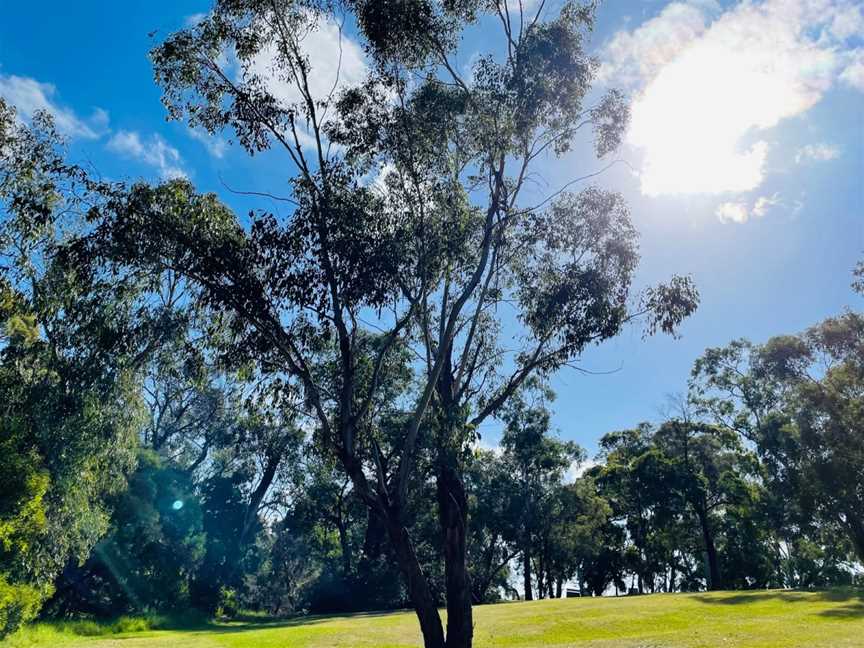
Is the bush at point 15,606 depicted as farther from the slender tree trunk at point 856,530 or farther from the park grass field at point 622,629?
the slender tree trunk at point 856,530

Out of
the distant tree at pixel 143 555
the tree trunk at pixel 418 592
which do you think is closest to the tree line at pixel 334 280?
the tree trunk at pixel 418 592

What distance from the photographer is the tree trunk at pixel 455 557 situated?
587 inches

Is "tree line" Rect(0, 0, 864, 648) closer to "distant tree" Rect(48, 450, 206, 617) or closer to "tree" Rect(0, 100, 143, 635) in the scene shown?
"tree" Rect(0, 100, 143, 635)

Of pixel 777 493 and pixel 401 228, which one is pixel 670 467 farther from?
pixel 401 228

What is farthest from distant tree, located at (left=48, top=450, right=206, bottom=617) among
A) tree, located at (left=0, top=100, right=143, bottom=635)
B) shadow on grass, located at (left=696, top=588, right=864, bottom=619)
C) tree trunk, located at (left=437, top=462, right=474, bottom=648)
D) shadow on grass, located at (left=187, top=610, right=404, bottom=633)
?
shadow on grass, located at (left=696, top=588, right=864, bottom=619)

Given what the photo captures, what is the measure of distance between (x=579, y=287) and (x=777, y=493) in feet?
110

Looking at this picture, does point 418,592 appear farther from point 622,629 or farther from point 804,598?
point 804,598

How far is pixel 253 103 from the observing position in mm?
16812

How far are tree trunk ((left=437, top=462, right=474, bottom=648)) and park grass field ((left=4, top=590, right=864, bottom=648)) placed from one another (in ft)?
23.6

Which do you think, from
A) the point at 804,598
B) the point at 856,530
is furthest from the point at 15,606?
the point at 856,530

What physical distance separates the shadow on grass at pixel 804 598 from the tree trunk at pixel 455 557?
19.2 metres

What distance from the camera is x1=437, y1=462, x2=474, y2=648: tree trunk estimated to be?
49.0 feet

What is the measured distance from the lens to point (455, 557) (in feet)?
51.2

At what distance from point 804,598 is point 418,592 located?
1028 inches
